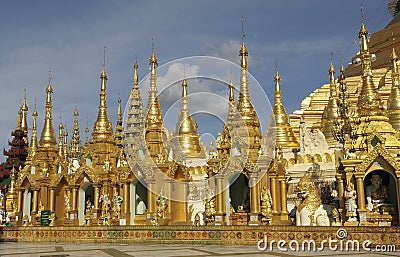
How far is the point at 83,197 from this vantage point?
27.1 m

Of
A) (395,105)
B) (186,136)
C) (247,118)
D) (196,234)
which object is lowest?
(196,234)

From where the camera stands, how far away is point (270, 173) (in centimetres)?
1942

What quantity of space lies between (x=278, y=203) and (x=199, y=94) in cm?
605

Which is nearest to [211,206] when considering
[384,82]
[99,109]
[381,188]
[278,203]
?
[278,203]

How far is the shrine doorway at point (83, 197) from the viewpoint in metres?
26.4

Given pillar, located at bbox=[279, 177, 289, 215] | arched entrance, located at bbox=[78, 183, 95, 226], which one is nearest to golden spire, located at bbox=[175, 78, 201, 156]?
arched entrance, located at bbox=[78, 183, 95, 226]

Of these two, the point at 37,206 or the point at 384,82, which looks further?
the point at 384,82

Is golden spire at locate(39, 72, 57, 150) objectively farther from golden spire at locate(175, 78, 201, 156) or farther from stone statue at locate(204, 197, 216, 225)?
stone statue at locate(204, 197, 216, 225)

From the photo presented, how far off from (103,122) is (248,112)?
1051 cm

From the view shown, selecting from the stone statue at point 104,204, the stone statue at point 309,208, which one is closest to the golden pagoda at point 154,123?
the stone statue at point 104,204

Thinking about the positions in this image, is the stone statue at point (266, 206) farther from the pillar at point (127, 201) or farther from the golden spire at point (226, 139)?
the pillar at point (127, 201)

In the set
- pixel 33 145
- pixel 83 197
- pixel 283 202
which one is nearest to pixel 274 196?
pixel 283 202

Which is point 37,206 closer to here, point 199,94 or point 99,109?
point 99,109

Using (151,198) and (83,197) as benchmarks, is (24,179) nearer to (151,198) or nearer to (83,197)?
(83,197)
